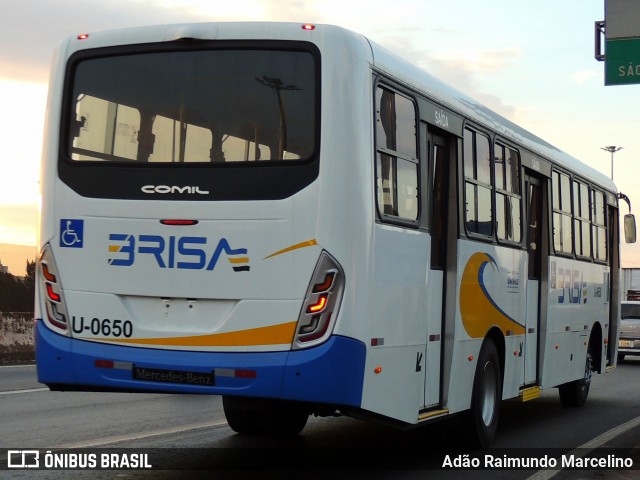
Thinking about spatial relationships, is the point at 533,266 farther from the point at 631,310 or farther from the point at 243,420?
the point at 631,310

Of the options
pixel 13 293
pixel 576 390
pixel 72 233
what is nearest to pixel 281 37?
pixel 72 233

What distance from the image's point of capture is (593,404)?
56.2ft

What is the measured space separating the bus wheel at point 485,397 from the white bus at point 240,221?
4.49 ft

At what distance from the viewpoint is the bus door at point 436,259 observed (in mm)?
9836

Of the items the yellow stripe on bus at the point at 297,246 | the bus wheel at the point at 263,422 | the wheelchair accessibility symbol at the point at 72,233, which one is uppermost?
the wheelchair accessibility symbol at the point at 72,233

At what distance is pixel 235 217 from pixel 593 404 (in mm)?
10294

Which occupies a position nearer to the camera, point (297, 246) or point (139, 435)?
point (297, 246)

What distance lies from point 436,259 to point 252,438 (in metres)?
2.85

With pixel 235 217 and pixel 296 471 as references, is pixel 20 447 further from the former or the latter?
pixel 235 217

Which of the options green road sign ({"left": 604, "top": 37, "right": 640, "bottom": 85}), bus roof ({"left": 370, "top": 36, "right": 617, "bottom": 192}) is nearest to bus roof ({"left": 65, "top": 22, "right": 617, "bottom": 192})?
bus roof ({"left": 370, "top": 36, "right": 617, "bottom": 192})

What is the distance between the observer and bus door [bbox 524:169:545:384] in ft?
43.2

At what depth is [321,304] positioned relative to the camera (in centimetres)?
810

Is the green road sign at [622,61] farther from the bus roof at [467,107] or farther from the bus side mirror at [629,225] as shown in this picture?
the bus roof at [467,107]

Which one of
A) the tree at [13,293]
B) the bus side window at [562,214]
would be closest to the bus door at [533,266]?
the bus side window at [562,214]
